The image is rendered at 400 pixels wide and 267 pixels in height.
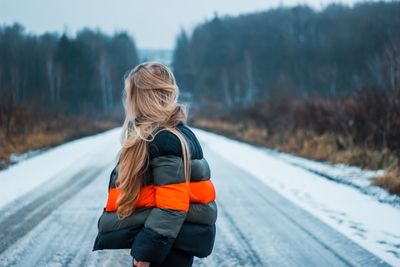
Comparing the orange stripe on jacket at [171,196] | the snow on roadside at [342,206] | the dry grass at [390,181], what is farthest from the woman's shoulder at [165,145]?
the dry grass at [390,181]

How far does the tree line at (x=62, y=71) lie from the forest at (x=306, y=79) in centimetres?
1045

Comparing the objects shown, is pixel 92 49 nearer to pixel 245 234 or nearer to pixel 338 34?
pixel 338 34

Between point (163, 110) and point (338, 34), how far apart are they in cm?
7175

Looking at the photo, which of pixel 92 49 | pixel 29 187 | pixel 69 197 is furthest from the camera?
pixel 92 49

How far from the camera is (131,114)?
2.39 m

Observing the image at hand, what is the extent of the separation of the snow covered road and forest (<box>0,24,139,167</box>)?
4.49 m

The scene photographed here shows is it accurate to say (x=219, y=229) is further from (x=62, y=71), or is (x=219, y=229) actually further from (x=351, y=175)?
(x=62, y=71)

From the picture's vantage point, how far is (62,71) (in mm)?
57344

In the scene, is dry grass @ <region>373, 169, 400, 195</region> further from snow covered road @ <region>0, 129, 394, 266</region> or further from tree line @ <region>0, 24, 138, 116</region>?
tree line @ <region>0, 24, 138, 116</region>

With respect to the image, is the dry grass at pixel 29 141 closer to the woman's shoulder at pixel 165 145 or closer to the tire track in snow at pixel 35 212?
the tire track in snow at pixel 35 212

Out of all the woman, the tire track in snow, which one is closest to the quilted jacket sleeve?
the woman

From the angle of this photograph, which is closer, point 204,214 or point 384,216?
point 204,214

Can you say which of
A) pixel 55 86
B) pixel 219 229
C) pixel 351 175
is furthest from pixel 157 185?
pixel 55 86

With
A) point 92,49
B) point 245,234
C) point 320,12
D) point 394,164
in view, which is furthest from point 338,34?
point 245,234
